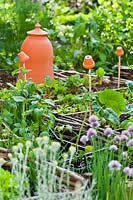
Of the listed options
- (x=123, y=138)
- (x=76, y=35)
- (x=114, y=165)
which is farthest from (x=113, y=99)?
(x=76, y=35)

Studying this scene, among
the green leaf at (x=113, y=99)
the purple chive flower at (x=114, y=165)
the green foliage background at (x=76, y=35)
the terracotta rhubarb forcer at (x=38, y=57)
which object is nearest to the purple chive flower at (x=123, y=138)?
the purple chive flower at (x=114, y=165)

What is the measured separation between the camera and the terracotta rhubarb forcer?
13.3 ft

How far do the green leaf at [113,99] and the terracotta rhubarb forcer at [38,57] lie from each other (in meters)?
0.99

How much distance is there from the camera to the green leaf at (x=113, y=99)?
10.2 feet

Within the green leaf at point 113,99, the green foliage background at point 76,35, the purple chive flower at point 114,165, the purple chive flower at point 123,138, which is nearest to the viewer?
the purple chive flower at point 114,165

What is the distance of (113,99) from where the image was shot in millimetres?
3125

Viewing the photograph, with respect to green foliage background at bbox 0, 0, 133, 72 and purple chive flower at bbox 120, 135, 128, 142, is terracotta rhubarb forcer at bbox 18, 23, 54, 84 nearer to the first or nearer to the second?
green foliage background at bbox 0, 0, 133, 72

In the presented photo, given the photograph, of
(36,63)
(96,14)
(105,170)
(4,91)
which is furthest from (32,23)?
(105,170)

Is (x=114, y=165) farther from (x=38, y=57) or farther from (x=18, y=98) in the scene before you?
(x=38, y=57)

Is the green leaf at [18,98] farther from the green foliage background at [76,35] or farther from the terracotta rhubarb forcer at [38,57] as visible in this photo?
the green foliage background at [76,35]

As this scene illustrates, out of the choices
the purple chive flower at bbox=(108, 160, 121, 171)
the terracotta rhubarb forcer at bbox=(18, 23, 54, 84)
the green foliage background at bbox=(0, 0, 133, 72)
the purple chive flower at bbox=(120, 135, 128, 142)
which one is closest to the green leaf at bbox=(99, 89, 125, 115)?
the purple chive flower at bbox=(120, 135, 128, 142)

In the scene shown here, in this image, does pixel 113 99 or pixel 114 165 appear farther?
pixel 113 99

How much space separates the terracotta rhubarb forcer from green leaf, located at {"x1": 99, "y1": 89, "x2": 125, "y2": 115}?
99 cm

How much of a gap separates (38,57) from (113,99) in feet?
3.50
